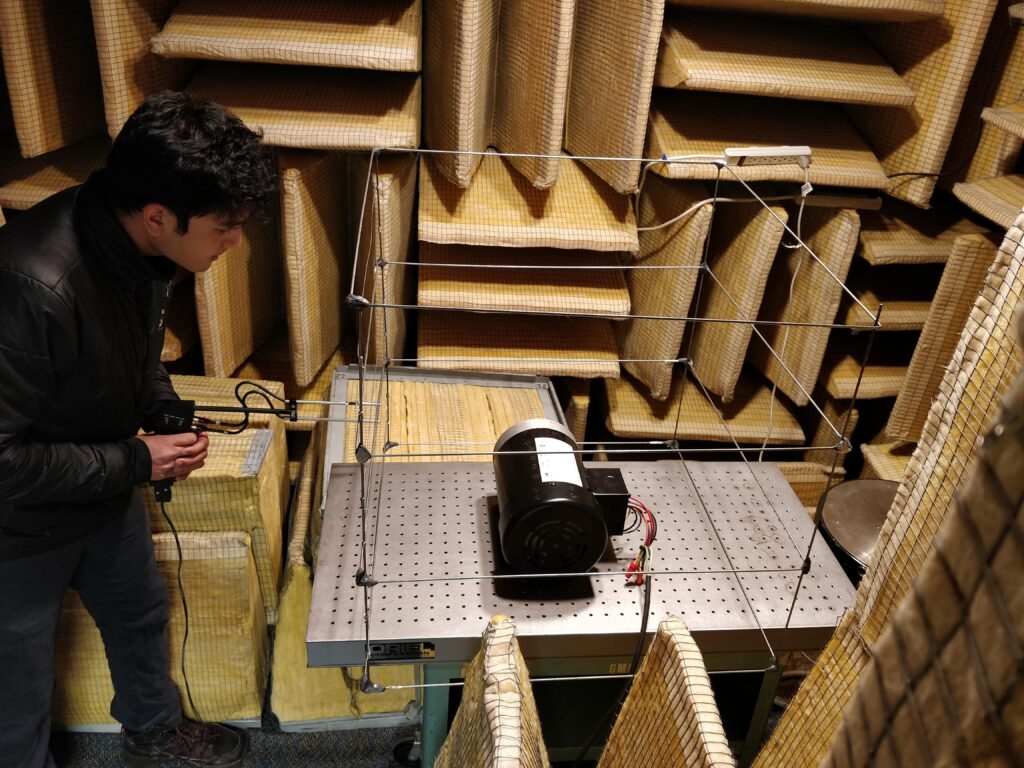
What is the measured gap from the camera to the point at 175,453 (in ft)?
5.58

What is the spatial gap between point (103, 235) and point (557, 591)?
1.04 metres

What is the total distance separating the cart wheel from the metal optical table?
22.7 inches

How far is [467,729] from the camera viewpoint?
1.18 metres

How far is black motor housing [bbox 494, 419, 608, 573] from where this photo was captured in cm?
139

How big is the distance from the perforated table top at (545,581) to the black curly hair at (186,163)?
2.16 ft

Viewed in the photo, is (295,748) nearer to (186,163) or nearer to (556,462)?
(556,462)

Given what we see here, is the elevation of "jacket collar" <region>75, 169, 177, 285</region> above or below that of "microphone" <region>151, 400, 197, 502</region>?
above

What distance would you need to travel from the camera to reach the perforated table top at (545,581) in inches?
55.6

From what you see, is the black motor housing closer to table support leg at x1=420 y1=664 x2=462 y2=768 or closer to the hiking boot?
table support leg at x1=420 y1=664 x2=462 y2=768

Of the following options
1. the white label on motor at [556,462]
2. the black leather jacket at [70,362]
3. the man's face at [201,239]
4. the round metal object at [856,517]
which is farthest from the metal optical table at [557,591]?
the man's face at [201,239]

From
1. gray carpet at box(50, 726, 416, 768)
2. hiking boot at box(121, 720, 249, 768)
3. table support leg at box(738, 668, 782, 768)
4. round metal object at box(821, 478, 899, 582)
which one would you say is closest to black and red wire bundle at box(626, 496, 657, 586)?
table support leg at box(738, 668, 782, 768)

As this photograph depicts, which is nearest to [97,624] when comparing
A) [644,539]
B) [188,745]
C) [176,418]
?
[188,745]

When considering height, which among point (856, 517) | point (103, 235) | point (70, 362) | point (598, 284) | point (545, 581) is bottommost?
point (856, 517)

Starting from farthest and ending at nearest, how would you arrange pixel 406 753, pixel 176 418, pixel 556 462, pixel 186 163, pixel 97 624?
Answer: 1. pixel 406 753
2. pixel 97 624
3. pixel 176 418
4. pixel 556 462
5. pixel 186 163
